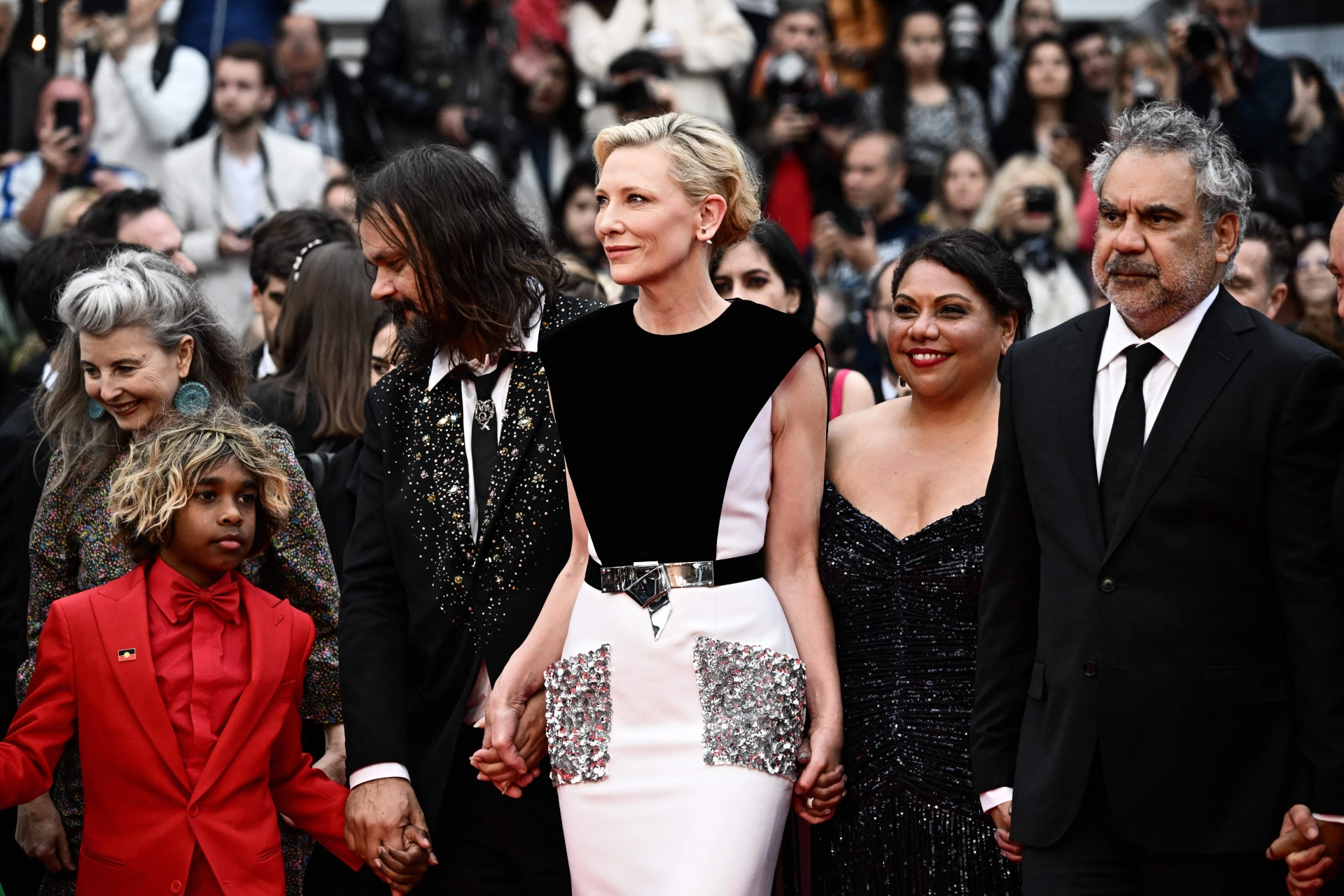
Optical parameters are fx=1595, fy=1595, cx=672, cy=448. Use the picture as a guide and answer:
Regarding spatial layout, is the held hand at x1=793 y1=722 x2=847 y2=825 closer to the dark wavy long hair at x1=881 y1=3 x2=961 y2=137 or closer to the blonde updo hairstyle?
the blonde updo hairstyle

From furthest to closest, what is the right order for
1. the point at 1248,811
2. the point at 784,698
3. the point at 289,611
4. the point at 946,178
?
1. the point at 946,178
2. the point at 289,611
3. the point at 784,698
4. the point at 1248,811

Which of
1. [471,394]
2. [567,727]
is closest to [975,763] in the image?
[567,727]

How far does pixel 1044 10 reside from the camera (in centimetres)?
950

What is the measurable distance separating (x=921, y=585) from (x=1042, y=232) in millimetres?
4438

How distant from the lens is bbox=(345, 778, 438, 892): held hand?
11.5 ft

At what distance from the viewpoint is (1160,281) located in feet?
10.3

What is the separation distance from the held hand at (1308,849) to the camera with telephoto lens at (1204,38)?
5959 mm

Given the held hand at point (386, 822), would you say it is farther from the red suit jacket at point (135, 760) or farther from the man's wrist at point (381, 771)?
the red suit jacket at point (135, 760)

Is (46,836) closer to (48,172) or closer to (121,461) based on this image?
(121,461)

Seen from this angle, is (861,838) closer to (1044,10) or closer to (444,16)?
(444,16)

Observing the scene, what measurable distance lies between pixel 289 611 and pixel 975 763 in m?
1.68

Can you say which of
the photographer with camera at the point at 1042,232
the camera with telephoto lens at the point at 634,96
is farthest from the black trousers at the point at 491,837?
the camera with telephoto lens at the point at 634,96

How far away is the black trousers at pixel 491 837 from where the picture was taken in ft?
11.7

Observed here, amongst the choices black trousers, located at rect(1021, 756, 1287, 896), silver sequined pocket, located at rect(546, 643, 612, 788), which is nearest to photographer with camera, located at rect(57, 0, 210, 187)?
silver sequined pocket, located at rect(546, 643, 612, 788)
